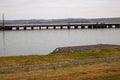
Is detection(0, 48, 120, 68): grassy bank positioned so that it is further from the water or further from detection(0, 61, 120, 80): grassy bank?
the water

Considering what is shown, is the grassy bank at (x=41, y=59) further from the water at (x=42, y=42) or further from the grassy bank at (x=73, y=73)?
the water at (x=42, y=42)

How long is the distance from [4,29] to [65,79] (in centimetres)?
13097

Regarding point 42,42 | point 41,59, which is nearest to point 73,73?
point 41,59

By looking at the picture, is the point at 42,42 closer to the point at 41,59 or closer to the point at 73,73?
the point at 41,59

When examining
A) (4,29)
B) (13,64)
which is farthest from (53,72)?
(4,29)

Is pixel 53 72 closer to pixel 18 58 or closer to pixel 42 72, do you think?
pixel 42 72

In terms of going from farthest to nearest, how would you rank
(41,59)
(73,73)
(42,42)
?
1. (42,42)
2. (41,59)
3. (73,73)

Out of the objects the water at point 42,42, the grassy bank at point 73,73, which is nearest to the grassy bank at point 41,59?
the grassy bank at point 73,73

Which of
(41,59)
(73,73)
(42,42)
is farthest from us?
(42,42)

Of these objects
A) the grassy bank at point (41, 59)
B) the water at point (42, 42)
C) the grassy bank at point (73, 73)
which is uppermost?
the grassy bank at point (73, 73)

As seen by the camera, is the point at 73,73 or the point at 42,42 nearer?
the point at 73,73

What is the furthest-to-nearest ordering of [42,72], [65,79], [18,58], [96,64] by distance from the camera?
Answer: [18,58], [96,64], [42,72], [65,79]

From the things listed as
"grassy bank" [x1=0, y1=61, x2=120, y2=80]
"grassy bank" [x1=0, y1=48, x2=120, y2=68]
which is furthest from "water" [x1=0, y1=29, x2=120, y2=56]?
"grassy bank" [x1=0, y1=61, x2=120, y2=80]

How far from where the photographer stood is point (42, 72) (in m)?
12.7
